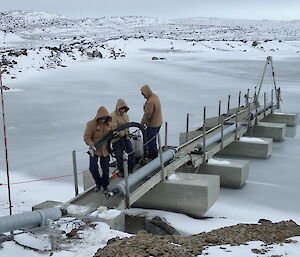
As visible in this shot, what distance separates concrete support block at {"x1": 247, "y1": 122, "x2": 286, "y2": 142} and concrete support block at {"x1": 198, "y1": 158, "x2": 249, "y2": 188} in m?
3.82

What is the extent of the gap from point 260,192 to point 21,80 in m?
17.1

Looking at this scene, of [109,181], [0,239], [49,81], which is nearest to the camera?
[0,239]

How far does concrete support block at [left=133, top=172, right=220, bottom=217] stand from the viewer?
713 centimetres

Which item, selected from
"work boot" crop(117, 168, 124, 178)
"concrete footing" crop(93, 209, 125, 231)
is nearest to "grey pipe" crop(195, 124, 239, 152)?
"work boot" crop(117, 168, 124, 178)

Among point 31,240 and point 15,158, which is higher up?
point 31,240

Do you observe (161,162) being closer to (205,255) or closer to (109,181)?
(109,181)

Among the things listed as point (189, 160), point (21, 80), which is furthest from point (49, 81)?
point (189, 160)

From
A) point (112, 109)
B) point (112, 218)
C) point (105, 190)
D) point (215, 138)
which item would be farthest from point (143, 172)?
point (112, 109)

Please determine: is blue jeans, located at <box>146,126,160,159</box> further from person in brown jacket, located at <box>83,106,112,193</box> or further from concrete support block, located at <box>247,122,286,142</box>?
concrete support block, located at <box>247,122,286,142</box>

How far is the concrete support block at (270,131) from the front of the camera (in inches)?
487

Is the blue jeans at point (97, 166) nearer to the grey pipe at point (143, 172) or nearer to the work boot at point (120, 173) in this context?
the grey pipe at point (143, 172)

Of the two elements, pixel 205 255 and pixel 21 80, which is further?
pixel 21 80

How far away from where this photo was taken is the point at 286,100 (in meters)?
17.6

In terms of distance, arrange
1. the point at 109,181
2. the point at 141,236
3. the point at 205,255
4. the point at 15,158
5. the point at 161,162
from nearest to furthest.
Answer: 1. the point at 205,255
2. the point at 141,236
3. the point at 109,181
4. the point at 161,162
5. the point at 15,158
